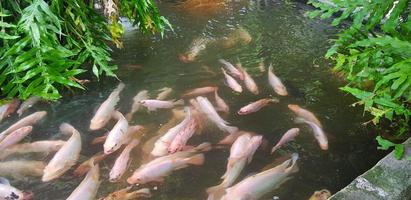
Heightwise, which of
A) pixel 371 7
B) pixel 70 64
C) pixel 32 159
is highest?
pixel 371 7

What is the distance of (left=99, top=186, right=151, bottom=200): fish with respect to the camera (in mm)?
3801

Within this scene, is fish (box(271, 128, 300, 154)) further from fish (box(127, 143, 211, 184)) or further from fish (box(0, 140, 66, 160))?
fish (box(0, 140, 66, 160))

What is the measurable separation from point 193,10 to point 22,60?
4.95m

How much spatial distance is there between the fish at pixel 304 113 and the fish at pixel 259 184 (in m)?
0.96

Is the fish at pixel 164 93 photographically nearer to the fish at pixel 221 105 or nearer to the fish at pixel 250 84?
the fish at pixel 221 105

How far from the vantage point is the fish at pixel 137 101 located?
523 centimetres

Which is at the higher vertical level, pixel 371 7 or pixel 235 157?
pixel 371 7

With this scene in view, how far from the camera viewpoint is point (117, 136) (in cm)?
454

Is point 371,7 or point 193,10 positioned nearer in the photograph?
point 371,7

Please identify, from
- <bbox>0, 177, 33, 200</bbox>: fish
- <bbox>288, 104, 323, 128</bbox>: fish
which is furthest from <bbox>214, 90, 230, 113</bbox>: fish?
<bbox>0, 177, 33, 200</bbox>: fish

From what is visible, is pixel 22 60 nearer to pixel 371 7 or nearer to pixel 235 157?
pixel 235 157

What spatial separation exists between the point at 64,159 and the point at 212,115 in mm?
1802

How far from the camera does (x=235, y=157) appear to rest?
4266 mm

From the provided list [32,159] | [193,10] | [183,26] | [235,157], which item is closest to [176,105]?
[235,157]
